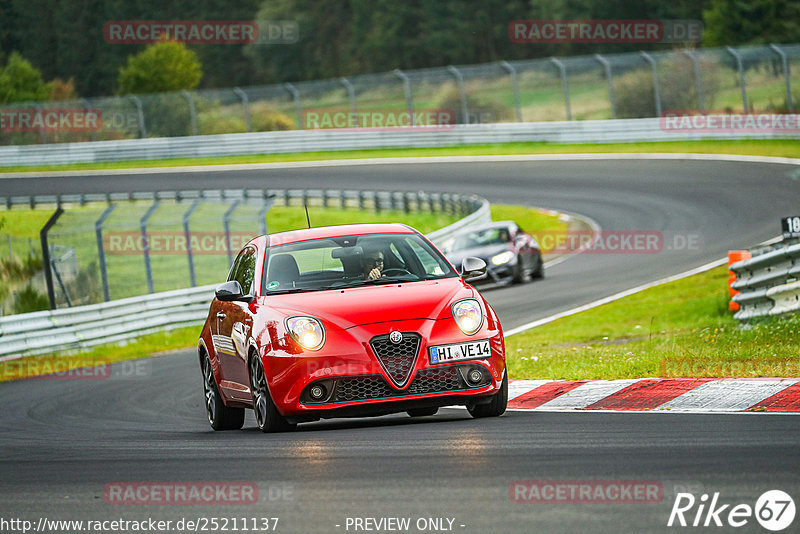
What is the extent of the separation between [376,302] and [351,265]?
90cm

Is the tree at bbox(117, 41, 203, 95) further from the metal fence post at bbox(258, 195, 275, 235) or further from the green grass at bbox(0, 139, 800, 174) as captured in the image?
the metal fence post at bbox(258, 195, 275, 235)

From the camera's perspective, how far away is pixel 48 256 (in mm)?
20547

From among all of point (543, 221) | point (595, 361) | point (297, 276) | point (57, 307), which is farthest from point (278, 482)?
point (543, 221)

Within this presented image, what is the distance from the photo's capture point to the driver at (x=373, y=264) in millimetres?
9672

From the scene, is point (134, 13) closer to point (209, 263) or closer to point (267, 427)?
point (209, 263)

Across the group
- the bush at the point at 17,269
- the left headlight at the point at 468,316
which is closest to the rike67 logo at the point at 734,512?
the left headlight at the point at 468,316

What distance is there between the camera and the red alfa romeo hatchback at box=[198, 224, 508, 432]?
28.4 feet

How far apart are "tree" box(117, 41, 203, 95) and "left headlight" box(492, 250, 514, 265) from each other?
51.4 m

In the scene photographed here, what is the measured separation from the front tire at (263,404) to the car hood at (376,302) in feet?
1.50

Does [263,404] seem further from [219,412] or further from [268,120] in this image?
[268,120]

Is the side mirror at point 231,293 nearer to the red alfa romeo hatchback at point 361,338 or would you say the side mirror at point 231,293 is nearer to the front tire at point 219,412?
the red alfa romeo hatchback at point 361,338

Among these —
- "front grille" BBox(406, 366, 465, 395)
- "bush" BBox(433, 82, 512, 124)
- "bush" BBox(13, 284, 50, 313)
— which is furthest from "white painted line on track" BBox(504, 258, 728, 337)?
"bush" BBox(433, 82, 512, 124)

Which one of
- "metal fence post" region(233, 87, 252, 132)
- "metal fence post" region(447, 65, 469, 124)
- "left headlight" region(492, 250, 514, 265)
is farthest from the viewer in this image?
"metal fence post" region(233, 87, 252, 132)

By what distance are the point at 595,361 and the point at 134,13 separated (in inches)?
3580
